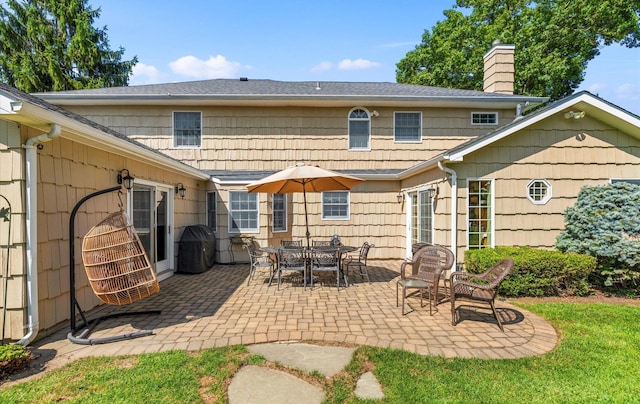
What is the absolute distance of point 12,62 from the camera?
1638 centimetres

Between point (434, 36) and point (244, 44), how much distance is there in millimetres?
12935

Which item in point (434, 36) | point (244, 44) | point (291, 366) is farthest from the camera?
point (434, 36)

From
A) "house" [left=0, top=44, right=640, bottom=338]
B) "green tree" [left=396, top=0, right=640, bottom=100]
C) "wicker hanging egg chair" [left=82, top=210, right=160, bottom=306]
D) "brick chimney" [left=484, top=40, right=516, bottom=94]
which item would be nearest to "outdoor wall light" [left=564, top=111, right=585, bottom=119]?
"house" [left=0, top=44, right=640, bottom=338]

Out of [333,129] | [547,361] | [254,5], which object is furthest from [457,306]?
[254,5]

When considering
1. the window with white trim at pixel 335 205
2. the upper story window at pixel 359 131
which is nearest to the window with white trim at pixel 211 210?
the window with white trim at pixel 335 205

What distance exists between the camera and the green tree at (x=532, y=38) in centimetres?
1602

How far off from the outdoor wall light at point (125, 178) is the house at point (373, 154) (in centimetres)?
16

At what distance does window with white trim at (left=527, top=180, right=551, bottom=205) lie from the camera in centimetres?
661

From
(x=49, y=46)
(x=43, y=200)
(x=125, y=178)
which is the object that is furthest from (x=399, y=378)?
(x=49, y=46)

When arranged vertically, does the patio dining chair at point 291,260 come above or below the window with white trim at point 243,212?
below

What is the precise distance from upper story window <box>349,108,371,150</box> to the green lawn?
7.32 m

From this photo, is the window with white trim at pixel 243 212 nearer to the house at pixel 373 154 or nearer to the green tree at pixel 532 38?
the house at pixel 373 154

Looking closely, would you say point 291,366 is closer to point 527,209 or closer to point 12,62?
point 527,209

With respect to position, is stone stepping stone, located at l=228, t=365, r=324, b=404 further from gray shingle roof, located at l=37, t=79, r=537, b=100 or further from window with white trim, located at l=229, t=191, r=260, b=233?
gray shingle roof, located at l=37, t=79, r=537, b=100
